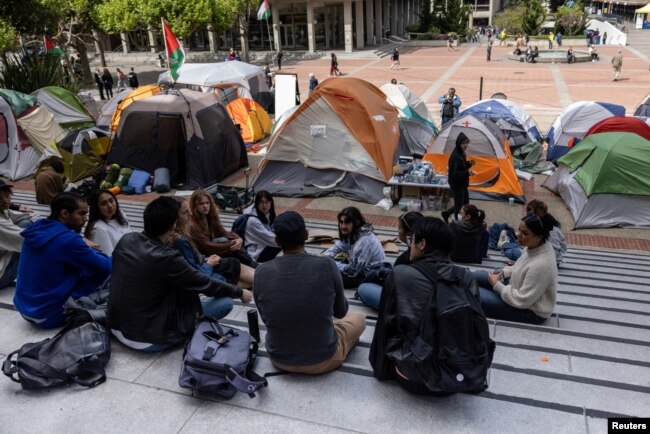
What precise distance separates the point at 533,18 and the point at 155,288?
4407cm

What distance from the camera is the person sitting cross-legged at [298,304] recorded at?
3289mm

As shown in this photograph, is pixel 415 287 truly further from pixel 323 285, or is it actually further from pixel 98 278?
pixel 98 278

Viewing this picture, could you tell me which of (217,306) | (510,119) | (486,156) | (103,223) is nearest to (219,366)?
(217,306)

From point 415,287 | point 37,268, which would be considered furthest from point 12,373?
point 415,287

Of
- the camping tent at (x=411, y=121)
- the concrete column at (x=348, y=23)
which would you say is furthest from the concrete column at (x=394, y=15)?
the camping tent at (x=411, y=121)

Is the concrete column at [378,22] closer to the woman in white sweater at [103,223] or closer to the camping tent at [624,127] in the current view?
the camping tent at [624,127]

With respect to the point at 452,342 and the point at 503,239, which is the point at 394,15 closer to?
the point at 503,239

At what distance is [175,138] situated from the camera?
1255cm

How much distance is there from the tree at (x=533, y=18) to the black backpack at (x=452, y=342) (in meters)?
43.5

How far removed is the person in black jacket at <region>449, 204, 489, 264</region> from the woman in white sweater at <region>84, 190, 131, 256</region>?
3.95m

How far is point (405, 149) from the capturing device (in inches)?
533

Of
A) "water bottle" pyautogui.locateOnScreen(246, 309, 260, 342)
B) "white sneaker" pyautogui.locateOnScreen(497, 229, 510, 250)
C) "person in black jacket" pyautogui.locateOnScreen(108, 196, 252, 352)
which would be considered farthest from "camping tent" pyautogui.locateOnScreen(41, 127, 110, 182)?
"water bottle" pyautogui.locateOnScreen(246, 309, 260, 342)

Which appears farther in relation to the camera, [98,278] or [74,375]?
[98,278]

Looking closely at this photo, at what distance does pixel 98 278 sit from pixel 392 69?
3053cm
